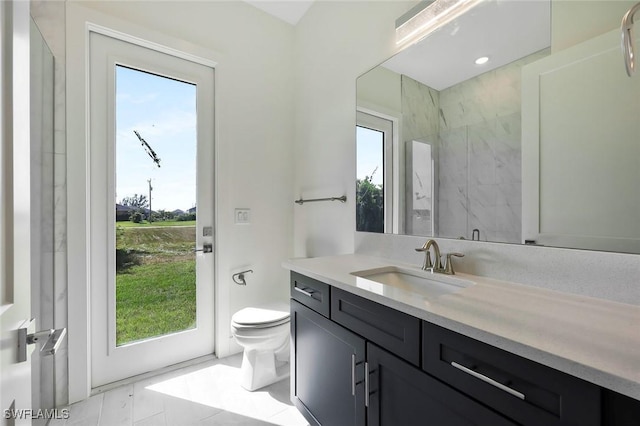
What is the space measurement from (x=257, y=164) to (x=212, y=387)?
1.60 meters

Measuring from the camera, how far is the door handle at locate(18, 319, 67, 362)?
22.0 inches

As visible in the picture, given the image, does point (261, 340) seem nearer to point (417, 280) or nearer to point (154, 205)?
point (417, 280)

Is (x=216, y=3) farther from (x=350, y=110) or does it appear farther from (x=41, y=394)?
(x=41, y=394)

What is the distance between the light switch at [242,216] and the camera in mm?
2215

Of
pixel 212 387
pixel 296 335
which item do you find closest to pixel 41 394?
pixel 212 387

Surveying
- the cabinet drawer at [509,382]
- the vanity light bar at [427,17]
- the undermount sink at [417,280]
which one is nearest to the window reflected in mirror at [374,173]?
the undermount sink at [417,280]

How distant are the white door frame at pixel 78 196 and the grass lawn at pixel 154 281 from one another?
20cm

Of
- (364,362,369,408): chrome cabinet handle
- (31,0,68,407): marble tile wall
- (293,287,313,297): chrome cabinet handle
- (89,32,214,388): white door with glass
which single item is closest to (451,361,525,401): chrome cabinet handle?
(364,362,369,408): chrome cabinet handle

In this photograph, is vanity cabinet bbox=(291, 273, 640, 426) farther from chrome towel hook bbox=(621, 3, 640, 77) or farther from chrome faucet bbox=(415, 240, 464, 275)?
chrome towel hook bbox=(621, 3, 640, 77)

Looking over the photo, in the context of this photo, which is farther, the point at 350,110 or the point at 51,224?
the point at 350,110

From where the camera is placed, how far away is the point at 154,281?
1.96 metres

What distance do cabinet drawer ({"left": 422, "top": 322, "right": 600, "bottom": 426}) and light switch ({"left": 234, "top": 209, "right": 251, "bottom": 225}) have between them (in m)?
1.71

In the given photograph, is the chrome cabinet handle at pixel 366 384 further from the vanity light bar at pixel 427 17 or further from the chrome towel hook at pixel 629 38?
the vanity light bar at pixel 427 17

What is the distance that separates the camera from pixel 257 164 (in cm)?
232
